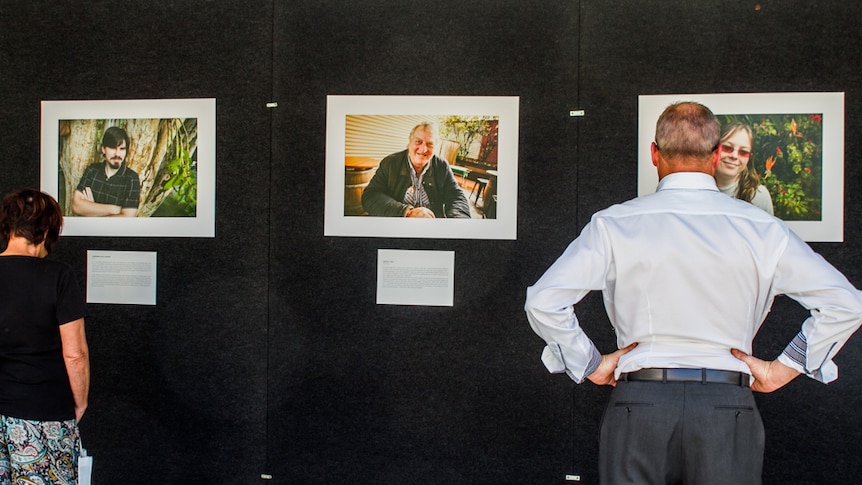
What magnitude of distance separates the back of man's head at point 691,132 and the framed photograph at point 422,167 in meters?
0.95

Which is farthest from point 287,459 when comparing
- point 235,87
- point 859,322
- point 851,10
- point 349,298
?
point 851,10

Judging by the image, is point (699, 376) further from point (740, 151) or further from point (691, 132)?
point (740, 151)

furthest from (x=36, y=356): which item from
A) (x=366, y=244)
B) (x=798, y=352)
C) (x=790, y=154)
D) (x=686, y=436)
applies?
(x=790, y=154)

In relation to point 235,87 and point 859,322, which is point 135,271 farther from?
point 859,322

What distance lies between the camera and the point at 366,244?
110 inches

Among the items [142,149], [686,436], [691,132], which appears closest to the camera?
[686,436]

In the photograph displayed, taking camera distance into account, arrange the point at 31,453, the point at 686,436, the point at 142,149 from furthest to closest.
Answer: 1. the point at 142,149
2. the point at 31,453
3. the point at 686,436

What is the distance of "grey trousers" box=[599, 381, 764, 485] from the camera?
1678 mm

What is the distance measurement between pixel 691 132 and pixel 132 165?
7.12ft

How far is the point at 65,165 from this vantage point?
2.99 metres

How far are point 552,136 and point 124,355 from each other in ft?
6.22

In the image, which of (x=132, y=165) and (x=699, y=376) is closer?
(x=699, y=376)

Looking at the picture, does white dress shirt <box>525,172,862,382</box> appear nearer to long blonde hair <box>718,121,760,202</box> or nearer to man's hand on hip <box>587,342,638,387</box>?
man's hand on hip <box>587,342,638,387</box>

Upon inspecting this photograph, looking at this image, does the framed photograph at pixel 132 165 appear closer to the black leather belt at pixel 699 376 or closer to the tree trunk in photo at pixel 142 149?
the tree trunk in photo at pixel 142 149
